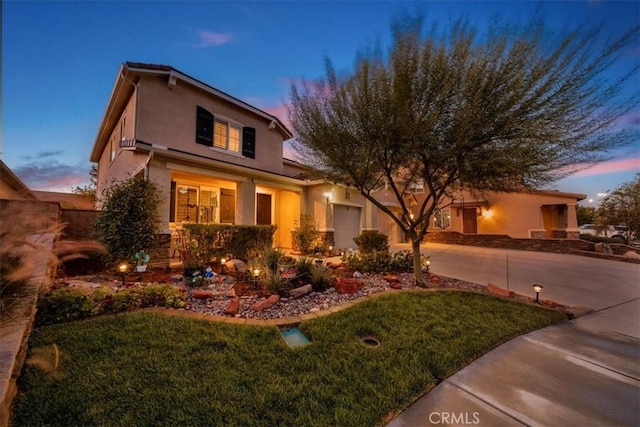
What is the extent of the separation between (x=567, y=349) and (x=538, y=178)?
122 inches

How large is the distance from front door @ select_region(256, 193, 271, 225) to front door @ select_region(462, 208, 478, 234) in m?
15.1

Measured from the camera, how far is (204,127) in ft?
33.5

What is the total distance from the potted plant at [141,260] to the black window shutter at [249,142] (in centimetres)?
675

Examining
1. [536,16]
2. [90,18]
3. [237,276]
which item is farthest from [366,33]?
[90,18]

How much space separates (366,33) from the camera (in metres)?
4.98

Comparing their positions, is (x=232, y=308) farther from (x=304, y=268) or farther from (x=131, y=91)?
(x=131, y=91)

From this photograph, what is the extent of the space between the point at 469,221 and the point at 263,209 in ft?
52.3

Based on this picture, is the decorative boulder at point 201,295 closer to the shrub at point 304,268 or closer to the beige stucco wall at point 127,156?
the shrub at point 304,268

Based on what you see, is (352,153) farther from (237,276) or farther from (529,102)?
(237,276)

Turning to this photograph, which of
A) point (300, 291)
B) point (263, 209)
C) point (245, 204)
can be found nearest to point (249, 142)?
point (263, 209)

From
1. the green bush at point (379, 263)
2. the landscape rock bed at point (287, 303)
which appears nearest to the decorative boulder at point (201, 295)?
the landscape rock bed at point (287, 303)

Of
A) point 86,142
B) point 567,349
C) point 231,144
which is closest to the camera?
point 567,349

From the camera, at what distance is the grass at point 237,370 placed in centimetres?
199

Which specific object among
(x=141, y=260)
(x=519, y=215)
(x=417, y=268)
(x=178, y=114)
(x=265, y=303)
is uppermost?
(x=178, y=114)
